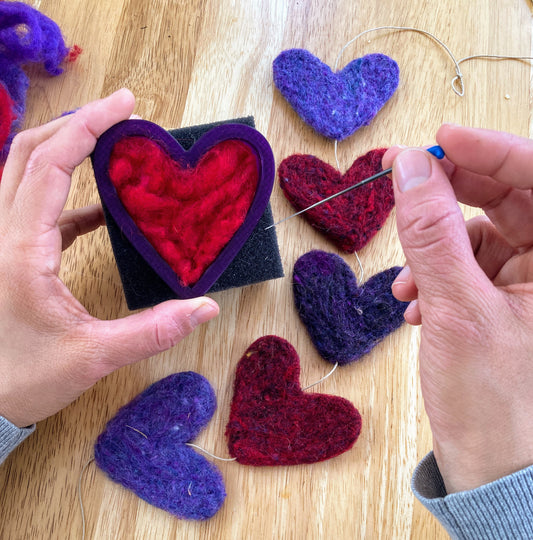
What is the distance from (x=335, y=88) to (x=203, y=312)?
679 mm

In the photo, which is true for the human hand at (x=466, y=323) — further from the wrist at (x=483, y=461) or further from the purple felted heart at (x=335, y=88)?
the purple felted heart at (x=335, y=88)

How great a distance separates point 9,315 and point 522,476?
901mm

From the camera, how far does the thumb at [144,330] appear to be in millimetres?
883

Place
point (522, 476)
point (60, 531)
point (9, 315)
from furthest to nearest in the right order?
point (60, 531)
point (9, 315)
point (522, 476)

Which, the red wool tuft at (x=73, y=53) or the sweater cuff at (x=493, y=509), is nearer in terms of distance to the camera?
the sweater cuff at (x=493, y=509)

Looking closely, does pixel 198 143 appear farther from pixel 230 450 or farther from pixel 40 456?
pixel 40 456

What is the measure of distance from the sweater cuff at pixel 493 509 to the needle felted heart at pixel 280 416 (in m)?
0.30

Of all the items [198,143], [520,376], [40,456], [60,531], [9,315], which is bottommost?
[60,531]

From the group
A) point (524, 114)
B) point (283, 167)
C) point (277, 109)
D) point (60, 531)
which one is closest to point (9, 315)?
point (60, 531)

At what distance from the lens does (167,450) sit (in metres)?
1.12

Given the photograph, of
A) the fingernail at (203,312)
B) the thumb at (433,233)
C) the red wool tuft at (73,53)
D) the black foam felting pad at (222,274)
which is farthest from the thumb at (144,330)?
the red wool tuft at (73,53)

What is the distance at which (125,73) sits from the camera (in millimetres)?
1263

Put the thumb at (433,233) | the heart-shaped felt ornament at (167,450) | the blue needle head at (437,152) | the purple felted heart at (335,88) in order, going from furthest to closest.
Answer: the purple felted heart at (335,88) → the heart-shaped felt ornament at (167,450) → the blue needle head at (437,152) → the thumb at (433,233)

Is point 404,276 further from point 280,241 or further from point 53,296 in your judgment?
point 53,296
